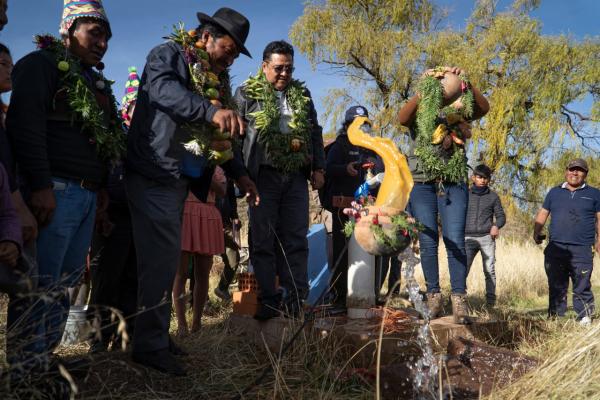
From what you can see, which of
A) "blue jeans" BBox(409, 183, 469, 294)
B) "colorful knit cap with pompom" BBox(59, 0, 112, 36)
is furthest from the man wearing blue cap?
"colorful knit cap with pompom" BBox(59, 0, 112, 36)

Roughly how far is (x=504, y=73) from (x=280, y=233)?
14858 millimetres

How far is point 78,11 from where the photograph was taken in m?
3.12

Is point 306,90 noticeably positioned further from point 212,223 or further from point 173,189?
point 173,189

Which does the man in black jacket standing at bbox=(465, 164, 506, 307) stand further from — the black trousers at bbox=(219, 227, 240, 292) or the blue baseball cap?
the black trousers at bbox=(219, 227, 240, 292)

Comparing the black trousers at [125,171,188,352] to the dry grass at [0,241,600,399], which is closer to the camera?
the dry grass at [0,241,600,399]

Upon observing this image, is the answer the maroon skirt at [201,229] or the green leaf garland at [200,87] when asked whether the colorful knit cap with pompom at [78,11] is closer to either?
the green leaf garland at [200,87]

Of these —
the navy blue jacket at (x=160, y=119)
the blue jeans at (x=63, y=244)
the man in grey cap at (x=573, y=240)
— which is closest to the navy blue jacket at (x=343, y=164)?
the man in grey cap at (x=573, y=240)

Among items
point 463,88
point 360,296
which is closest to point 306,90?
point 463,88

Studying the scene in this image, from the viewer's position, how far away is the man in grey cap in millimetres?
6809

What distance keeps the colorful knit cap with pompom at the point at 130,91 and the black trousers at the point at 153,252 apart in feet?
5.40

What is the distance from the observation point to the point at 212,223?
5.03 metres

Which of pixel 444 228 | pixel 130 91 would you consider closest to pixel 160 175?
pixel 130 91

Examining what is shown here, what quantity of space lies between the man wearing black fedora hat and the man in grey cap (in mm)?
5278

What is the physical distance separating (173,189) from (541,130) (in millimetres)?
15557
